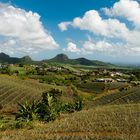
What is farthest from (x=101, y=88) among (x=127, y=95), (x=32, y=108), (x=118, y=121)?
(x=118, y=121)

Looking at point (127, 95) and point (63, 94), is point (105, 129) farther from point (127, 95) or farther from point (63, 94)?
point (63, 94)

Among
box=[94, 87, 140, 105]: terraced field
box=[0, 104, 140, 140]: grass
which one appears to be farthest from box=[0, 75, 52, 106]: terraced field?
box=[0, 104, 140, 140]: grass

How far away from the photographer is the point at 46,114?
64.2m

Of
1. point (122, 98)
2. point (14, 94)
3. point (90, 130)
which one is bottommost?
point (14, 94)

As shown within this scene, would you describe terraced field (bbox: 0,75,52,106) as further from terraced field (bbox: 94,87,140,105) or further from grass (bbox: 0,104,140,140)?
grass (bbox: 0,104,140,140)

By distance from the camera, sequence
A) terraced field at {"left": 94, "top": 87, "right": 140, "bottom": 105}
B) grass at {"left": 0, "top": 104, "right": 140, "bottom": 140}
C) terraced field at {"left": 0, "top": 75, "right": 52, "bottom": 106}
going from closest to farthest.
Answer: grass at {"left": 0, "top": 104, "right": 140, "bottom": 140}, terraced field at {"left": 94, "top": 87, "right": 140, "bottom": 105}, terraced field at {"left": 0, "top": 75, "right": 52, "bottom": 106}

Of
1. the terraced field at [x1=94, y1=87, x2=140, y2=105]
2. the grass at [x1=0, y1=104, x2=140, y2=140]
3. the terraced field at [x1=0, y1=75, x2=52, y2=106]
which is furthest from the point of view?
the terraced field at [x1=0, y1=75, x2=52, y2=106]

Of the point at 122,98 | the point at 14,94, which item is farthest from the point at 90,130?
the point at 14,94

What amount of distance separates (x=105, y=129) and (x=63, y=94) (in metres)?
116

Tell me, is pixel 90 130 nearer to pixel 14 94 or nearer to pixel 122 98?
pixel 122 98

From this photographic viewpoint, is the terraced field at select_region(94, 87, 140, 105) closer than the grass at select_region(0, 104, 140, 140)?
No

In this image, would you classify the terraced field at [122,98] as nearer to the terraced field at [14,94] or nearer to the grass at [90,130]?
the terraced field at [14,94]

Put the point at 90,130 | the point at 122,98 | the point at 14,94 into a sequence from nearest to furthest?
the point at 90,130
the point at 122,98
the point at 14,94

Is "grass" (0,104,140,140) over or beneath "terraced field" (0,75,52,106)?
over
